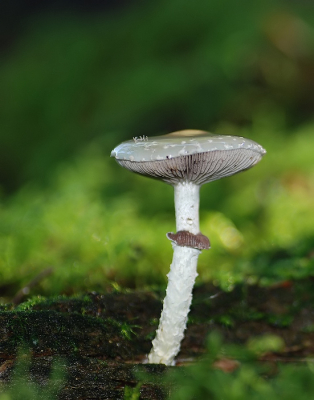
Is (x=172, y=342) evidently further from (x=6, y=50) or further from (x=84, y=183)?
(x=6, y=50)

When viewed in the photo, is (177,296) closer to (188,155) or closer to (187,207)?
(187,207)

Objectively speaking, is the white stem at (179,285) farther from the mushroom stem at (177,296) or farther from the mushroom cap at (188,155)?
the mushroom cap at (188,155)

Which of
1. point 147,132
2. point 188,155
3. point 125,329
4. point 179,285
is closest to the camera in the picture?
point 188,155

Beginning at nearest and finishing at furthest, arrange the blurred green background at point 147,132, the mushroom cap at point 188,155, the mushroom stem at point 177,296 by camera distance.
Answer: the mushroom cap at point 188,155, the mushroom stem at point 177,296, the blurred green background at point 147,132

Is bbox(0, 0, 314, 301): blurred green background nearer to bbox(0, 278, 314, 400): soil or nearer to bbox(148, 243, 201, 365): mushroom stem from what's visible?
bbox(0, 278, 314, 400): soil

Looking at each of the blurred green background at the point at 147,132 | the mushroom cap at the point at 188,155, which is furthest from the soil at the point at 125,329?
the mushroom cap at the point at 188,155

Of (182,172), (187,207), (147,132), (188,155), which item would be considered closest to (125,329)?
(187,207)
